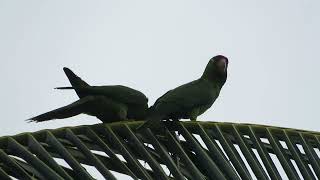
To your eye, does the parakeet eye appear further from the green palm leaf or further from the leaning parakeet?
the green palm leaf

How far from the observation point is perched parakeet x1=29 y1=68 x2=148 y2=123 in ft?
13.1

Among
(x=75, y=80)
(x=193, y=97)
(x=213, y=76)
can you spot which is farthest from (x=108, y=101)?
(x=213, y=76)

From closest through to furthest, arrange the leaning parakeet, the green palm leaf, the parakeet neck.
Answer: the green palm leaf, the leaning parakeet, the parakeet neck

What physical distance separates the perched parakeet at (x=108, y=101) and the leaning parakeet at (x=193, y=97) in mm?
124

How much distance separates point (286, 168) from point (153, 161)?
0.73 metres

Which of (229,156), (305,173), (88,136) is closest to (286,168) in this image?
(305,173)

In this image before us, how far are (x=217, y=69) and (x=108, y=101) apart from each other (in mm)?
1129

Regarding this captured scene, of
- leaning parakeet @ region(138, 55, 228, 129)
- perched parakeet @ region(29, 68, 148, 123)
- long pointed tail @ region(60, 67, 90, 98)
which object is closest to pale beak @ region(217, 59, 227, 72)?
leaning parakeet @ region(138, 55, 228, 129)

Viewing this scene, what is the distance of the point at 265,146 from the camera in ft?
10.6

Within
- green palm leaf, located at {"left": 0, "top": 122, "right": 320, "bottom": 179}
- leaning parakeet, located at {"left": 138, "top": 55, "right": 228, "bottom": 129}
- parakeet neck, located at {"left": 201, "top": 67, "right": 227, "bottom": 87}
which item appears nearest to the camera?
green palm leaf, located at {"left": 0, "top": 122, "right": 320, "bottom": 179}

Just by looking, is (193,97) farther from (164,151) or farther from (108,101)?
(164,151)

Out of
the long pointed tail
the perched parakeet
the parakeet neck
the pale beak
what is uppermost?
the long pointed tail

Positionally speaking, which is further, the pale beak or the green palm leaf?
the pale beak

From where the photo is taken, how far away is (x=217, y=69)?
15.9 feet
